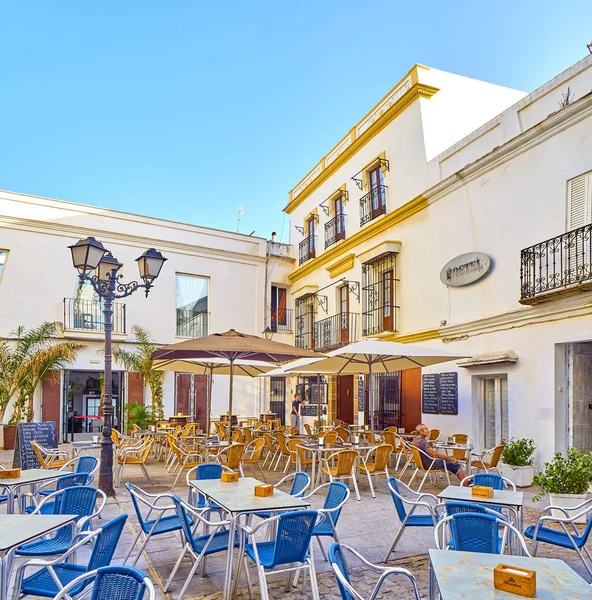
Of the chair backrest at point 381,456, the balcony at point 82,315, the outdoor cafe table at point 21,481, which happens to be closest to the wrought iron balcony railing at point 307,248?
the balcony at point 82,315

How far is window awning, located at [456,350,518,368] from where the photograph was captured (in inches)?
404

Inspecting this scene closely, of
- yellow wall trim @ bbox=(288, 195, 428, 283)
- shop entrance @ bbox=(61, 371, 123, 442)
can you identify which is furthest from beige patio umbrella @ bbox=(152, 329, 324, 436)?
shop entrance @ bbox=(61, 371, 123, 442)

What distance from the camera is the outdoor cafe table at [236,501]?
4.20 metres

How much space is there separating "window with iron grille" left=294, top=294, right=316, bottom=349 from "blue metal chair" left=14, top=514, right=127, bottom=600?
15853mm

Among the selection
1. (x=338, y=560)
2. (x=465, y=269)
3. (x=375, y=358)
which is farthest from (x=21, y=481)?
(x=465, y=269)

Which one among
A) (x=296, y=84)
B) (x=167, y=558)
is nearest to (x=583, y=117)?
(x=296, y=84)

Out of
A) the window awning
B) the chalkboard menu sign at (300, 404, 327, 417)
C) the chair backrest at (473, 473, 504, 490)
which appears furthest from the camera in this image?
the chalkboard menu sign at (300, 404, 327, 417)

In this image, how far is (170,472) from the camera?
10.7 meters

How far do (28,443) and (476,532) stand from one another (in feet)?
25.4

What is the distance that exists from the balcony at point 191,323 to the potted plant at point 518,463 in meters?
11.9

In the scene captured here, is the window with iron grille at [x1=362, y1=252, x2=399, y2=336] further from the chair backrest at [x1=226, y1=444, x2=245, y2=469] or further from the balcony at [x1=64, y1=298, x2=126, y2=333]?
the balcony at [x1=64, y1=298, x2=126, y2=333]

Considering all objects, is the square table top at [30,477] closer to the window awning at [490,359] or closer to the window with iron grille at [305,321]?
the window awning at [490,359]

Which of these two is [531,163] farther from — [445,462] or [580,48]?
[445,462]

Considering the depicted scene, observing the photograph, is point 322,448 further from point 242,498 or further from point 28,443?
point 28,443
